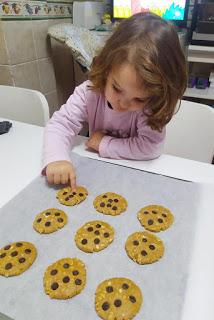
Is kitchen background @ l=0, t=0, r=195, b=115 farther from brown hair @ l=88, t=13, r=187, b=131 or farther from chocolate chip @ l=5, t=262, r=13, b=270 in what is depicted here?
chocolate chip @ l=5, t=262, r=13, b=270

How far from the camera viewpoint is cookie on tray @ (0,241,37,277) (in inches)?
16.0

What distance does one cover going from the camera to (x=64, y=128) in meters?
0.76

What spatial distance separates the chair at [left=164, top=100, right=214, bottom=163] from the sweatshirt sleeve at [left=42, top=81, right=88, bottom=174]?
33 centimetres

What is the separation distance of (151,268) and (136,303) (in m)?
0.06

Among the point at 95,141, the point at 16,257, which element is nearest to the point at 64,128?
the point at 95,141

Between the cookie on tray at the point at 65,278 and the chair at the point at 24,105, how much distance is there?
71 centimetres

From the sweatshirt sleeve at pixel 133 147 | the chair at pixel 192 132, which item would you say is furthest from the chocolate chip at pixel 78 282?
the chair at pixel 192 132

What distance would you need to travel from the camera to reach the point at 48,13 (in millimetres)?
1599

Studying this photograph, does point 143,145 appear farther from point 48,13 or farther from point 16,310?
point 48,13

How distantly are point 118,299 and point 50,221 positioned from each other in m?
0.18

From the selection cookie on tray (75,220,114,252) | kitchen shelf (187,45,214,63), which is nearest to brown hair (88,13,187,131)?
cookie on tray (75,220,114,252)

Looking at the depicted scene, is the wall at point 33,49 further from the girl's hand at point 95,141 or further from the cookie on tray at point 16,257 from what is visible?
the cookie on tray at point 16,257

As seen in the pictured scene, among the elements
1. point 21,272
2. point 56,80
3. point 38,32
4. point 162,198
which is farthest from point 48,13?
point 21,272

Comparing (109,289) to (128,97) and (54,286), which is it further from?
(128,97)
